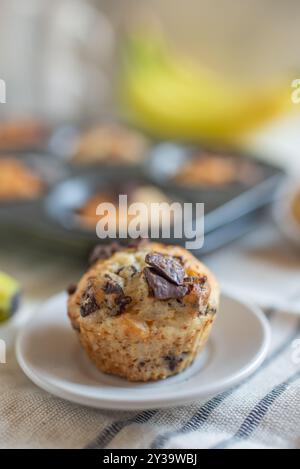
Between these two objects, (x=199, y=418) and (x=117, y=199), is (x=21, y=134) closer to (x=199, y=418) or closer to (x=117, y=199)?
(x=117, y=199)

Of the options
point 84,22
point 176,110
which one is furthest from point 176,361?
point 84,22

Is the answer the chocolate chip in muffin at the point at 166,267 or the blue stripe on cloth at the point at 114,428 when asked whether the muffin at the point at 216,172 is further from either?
the blue stripe on cloth at the point at 114,428

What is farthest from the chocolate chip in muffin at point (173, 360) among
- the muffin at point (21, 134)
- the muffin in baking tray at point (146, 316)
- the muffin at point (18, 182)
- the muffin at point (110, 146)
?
the muffin at point (21, 134)

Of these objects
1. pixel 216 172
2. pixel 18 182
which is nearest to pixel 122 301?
pixel 18 182

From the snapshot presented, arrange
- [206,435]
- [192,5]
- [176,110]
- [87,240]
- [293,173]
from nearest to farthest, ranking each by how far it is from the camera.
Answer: [206,435]
[87,240]
[293,173]
[176,110]
[192,5]

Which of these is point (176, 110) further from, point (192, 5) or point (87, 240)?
point (192, 5)
